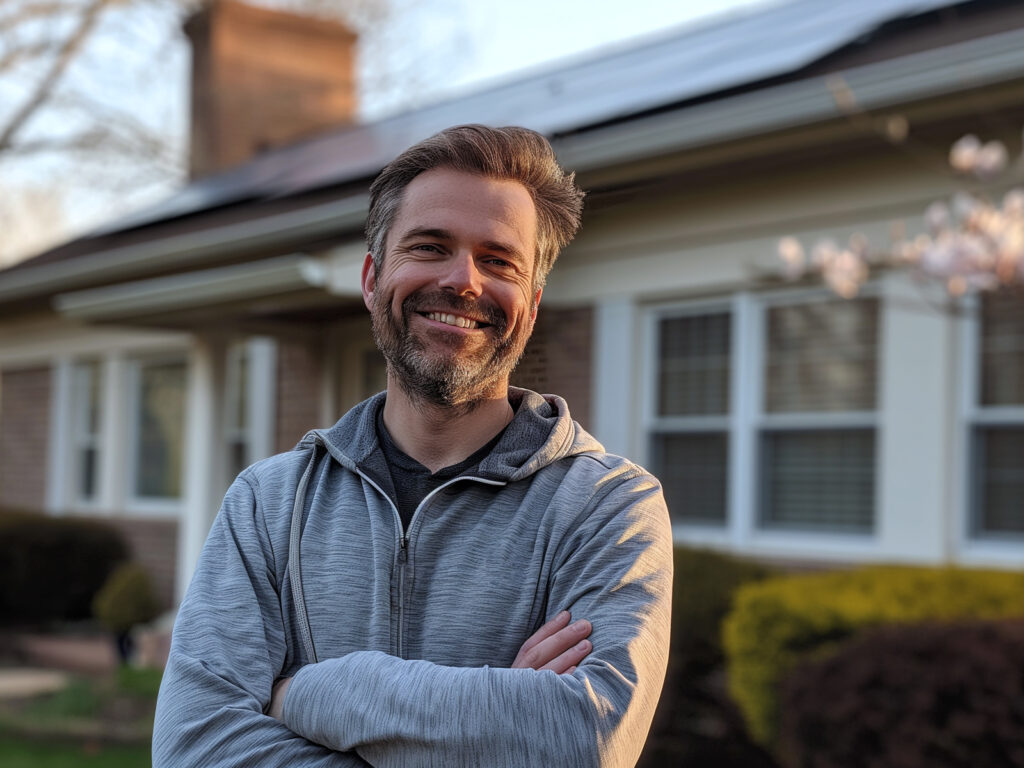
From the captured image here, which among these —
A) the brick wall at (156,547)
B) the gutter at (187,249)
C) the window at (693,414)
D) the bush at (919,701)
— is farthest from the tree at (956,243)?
the brick wall at (156,547)

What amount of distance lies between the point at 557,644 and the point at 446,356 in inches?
20.6

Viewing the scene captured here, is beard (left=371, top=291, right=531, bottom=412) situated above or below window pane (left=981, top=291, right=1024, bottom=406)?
below

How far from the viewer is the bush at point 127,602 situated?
11102 millimetres

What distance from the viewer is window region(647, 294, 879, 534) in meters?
7.22

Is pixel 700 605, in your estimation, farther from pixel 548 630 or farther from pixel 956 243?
pixel 548 630

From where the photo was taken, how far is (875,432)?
711 cm

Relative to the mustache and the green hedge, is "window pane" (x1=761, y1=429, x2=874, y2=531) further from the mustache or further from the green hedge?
the mustache

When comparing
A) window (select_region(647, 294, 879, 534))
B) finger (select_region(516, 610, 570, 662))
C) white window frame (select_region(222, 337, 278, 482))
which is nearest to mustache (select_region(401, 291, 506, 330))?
finger (select_region(516, 610, 570, 662))

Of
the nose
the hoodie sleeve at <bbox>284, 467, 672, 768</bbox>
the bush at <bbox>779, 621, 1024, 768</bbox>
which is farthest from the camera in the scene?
the bush at <bbox>779, 621, 1024, 768</bbox>

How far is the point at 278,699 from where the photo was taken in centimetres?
209

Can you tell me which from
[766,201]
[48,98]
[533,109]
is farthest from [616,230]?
[48,98]

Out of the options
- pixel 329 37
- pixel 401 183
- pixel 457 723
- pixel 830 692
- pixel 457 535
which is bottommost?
pixel 830 692

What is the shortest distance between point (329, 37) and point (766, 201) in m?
9.99

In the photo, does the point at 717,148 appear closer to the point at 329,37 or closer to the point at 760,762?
the point at 760,762
